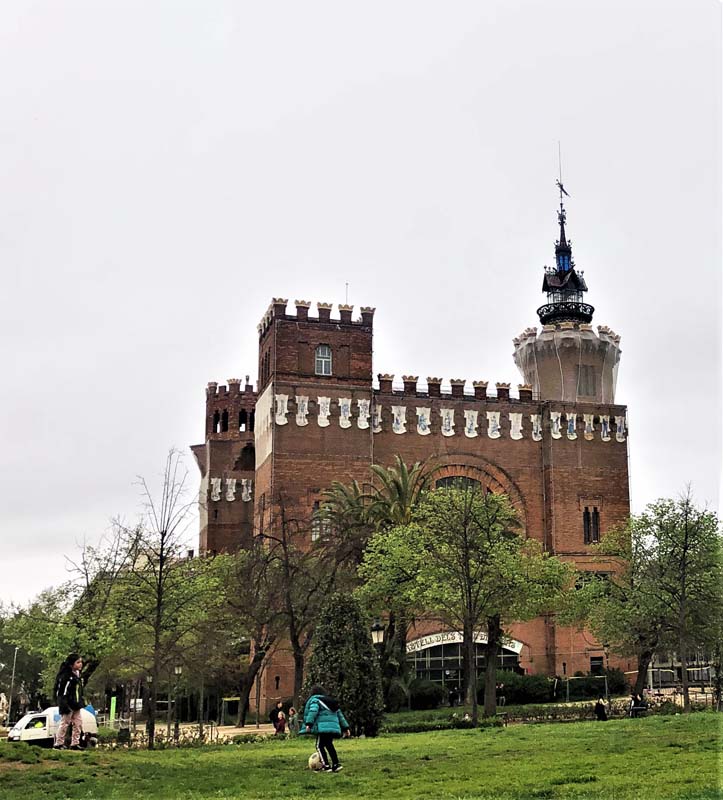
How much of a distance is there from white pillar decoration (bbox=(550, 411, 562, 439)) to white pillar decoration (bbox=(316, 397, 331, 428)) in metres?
12.1

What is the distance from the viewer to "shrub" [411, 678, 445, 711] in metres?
41.7

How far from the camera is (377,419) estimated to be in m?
51.4

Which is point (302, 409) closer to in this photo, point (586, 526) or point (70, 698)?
point (586, 526)

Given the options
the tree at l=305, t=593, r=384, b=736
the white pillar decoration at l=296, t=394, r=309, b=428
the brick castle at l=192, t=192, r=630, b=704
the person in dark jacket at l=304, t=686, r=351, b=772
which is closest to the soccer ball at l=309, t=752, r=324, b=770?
the person in dark jacket at l=304, t=686, r=351, b=772

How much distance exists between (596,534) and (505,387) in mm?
8901

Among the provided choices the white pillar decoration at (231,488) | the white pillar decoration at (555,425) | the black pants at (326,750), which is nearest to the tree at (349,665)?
the black pants at (326,750)

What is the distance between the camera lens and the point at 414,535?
123 ft

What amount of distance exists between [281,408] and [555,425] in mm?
14697

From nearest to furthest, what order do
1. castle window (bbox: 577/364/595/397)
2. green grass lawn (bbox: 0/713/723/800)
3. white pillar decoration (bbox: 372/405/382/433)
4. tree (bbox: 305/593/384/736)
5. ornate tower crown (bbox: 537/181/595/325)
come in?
green grass lawn (bbox: 0/713/723/800)
tree (bbox: 305/593/384/736)
white pillar decoration (bbox: 372/405/382/433)
castle window (bbox: 577/364/595/397)
ornate tower crown (bbox: 537/181/595/325)

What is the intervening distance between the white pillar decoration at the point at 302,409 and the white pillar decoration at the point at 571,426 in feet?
46.3

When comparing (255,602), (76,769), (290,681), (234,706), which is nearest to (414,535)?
(255,602)

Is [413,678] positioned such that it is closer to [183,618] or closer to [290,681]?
[290,681]

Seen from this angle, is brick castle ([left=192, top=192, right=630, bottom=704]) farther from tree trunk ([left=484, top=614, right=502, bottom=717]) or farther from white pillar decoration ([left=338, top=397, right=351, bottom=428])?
tree trunk ([left=484, top=614, right=502, bottom=717])

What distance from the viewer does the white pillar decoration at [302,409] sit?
1964 inches
